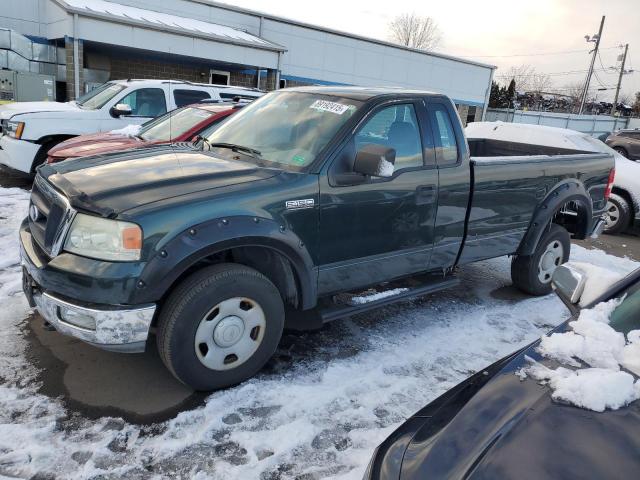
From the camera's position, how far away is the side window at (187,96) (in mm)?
9219

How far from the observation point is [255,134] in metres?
3.98

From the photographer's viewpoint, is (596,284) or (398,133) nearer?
(596,284)

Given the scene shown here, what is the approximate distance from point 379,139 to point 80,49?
1460 centimetres

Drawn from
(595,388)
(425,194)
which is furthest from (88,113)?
(595,388)

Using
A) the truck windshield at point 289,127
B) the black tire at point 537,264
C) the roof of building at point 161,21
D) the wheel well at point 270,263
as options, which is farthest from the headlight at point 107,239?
the roof of building at point 161,21

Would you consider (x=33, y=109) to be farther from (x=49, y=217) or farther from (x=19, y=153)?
(x=49, y=217)

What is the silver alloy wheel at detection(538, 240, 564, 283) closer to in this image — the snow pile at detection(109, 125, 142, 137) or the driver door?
the driver door

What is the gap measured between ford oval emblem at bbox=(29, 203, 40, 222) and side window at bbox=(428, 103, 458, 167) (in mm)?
2934

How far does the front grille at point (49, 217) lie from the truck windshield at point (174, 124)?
3.39 metres

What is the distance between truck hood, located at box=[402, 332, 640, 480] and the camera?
55.8 inches

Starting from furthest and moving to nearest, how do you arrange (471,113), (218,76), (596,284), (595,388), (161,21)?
1. (471,113)
2. (218,76)
3. (161,21)
4. (596,284)
5. (595,388)

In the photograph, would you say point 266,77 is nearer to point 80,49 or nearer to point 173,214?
point 80,49

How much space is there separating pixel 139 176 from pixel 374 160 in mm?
1492

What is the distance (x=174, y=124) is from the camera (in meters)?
7.21
